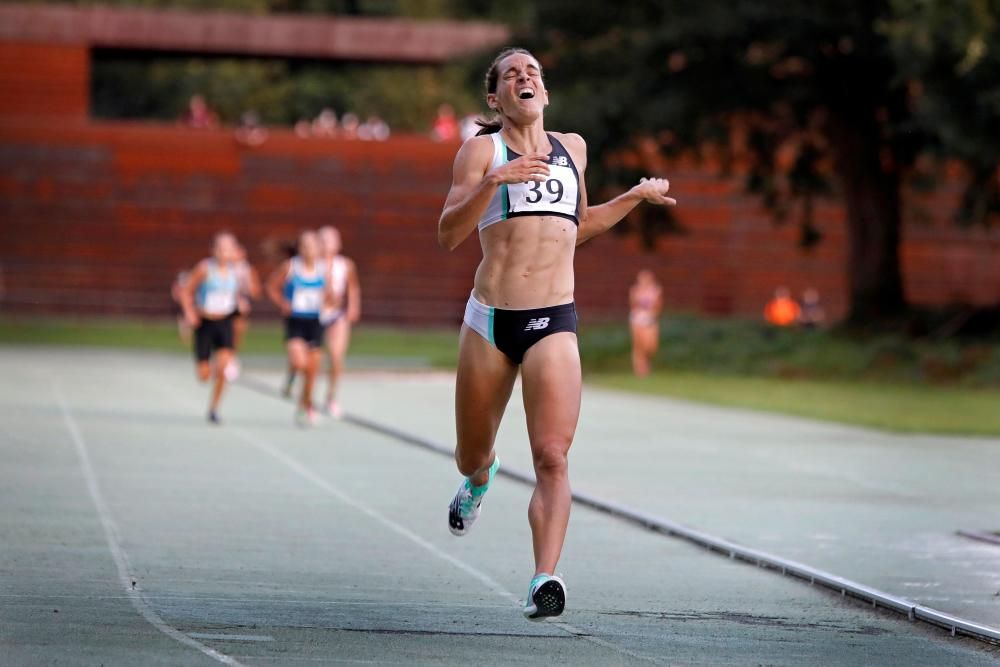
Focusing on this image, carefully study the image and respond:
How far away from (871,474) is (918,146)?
21.7m

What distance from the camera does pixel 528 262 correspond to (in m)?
8.17

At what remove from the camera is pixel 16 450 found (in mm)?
16906

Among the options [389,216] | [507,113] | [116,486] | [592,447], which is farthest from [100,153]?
[507,113]

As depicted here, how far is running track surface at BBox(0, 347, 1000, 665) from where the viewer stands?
308 inches

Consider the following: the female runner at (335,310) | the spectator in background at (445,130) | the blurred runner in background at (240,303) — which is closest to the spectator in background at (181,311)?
the blurred runner in background at (240,303)

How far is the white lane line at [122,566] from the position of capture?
7431mm

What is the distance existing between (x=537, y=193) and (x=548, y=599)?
1.71 metres

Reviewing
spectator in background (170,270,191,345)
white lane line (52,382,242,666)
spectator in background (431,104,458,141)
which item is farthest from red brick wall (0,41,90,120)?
white lane line (52,382,242,666)

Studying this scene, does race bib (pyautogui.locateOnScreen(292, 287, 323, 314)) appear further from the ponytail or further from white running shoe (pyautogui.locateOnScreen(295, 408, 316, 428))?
the ponytail

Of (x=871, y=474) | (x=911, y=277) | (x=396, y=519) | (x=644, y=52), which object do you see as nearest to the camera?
(x=396, y=519)

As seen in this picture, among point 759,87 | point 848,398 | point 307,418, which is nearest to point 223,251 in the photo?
point 307,418

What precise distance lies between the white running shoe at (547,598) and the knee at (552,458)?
50 centimetres

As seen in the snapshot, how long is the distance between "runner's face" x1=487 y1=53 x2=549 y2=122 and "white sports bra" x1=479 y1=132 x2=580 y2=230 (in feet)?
0.50

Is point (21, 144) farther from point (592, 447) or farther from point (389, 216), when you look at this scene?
point (592, 447)
